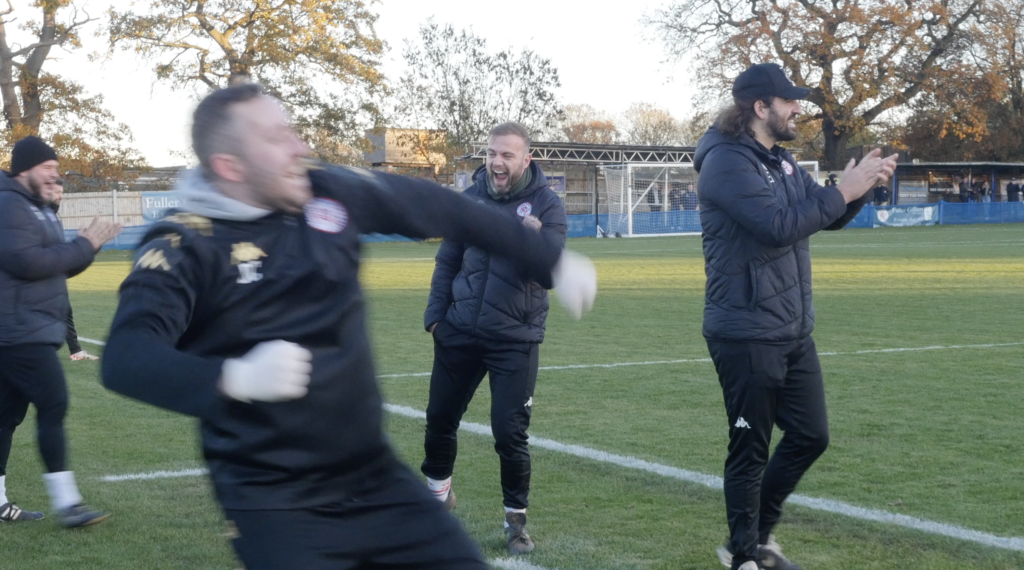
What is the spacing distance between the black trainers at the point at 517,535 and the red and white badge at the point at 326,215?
268cm

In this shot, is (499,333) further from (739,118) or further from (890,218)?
(890,218)

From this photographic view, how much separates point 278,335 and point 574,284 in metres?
0.79

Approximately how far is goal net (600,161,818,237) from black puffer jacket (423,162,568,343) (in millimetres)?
38259

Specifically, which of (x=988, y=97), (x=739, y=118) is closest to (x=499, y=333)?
(x=739, y=118)

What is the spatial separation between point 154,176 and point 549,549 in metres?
48.2

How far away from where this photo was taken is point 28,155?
569 centimetres

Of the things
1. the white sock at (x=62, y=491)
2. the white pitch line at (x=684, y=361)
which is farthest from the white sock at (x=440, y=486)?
the white pitch line at (x=684, y=361)

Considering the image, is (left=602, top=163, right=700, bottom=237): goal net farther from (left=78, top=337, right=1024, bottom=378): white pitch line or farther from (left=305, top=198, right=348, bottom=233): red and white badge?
(left=305, top=198, right=348, bottom=233): red and white badge

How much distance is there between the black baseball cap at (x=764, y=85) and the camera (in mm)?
4434

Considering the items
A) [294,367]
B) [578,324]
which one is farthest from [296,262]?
[578,324]

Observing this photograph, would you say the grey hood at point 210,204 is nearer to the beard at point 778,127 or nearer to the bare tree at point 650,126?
the beard at point 778,127

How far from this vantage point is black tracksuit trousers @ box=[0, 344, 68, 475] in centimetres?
562

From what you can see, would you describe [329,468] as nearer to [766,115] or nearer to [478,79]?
[766,115]

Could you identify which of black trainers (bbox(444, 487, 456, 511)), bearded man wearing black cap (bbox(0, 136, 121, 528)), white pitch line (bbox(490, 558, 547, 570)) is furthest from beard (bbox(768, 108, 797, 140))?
bearded man wearing black cap (bbox(0, 136, 121, 528))
